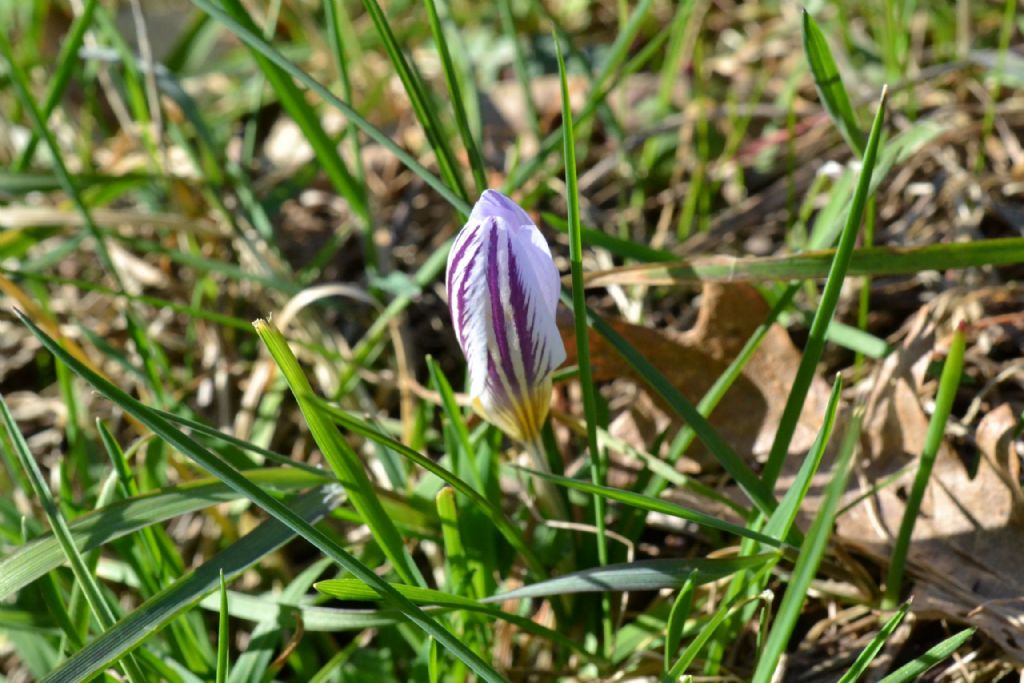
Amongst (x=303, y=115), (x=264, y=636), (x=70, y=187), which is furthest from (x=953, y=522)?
(x=70, y=187)

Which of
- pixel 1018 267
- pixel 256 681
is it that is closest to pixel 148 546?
pixel 256 681

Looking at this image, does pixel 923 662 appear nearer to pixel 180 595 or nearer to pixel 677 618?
pixel 677 618

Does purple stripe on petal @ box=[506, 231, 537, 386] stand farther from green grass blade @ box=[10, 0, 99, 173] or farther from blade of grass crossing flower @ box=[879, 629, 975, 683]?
green grass blade @ box=[10, 0, 99, 173]

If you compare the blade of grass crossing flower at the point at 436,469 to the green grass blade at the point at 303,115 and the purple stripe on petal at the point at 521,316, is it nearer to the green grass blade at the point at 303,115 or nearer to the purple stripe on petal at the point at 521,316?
the purple stripe on petal at the point at 521,316

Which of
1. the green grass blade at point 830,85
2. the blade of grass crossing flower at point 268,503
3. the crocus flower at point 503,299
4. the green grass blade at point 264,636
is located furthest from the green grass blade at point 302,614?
the green grass blade at point 830,85

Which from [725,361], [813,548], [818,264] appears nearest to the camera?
[813,548]
